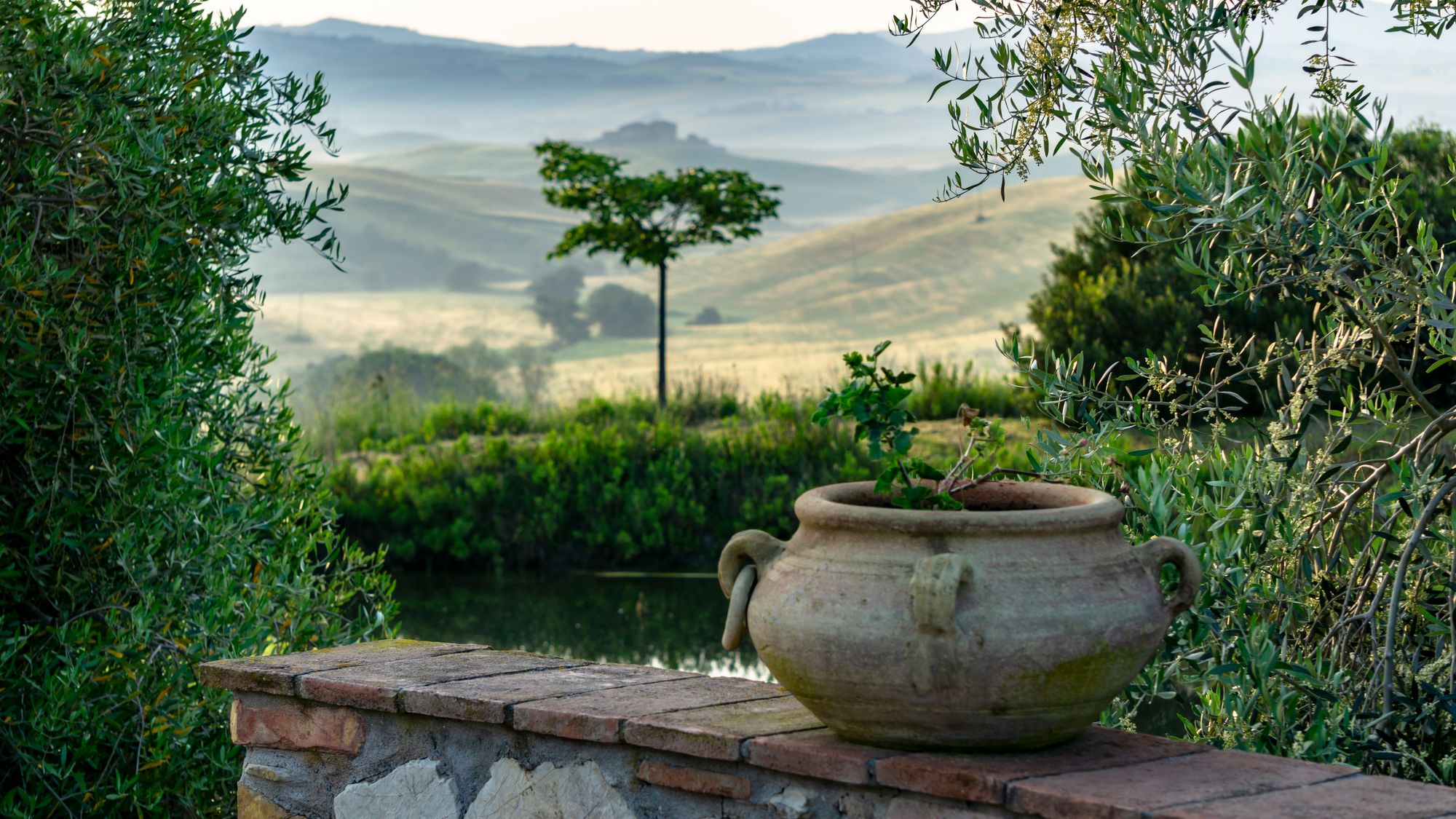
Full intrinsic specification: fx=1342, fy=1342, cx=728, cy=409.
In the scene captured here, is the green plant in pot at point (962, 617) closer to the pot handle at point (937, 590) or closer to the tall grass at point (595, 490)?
the pot handle at point (937, 590)

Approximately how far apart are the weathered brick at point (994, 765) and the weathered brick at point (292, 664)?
1.37 meters

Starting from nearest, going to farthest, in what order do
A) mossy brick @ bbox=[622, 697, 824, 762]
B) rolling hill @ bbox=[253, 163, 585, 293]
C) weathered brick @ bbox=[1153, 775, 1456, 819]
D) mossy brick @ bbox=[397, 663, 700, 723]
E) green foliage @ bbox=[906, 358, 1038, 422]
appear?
weathered brick @ bbox=[1153, 775, 1456, 819], mossy brick @ bbox=[622, 697, 824, 762], mossy brick @ bbox=[397, 663, 700, 723], green foliage @ bbox=[906, 358, 1038, 422], rolling hill @ bbox=[253, 163, 585, 293]

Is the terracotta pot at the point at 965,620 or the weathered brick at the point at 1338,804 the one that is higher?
the terracotta pot at the point at 965,620

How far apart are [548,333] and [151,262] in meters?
29.5

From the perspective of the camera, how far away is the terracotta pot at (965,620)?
6.47 ft

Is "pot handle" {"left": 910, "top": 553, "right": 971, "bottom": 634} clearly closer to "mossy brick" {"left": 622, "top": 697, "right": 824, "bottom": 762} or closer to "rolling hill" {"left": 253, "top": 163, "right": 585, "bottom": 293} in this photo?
"mossy brick" {"left": 622, "top": 697, "right": 824, "bottom": 762}

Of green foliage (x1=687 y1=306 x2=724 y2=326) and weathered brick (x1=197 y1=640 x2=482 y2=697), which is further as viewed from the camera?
green foliage (x1=687 y1=306 x2=724 y2=326)

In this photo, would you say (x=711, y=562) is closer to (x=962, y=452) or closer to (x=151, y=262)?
(x=151, y=262)

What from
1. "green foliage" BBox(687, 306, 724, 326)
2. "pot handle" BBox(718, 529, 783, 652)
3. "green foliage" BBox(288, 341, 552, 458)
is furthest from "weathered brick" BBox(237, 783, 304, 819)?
"green foliage" BBox(687, 306, 724, 326)

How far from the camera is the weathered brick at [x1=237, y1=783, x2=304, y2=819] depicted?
289 cm

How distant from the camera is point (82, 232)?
3.60m

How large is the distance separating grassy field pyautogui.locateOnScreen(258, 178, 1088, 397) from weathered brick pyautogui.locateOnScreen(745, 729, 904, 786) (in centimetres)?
Result: 2511

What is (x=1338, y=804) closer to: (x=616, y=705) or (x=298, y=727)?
(x=616, y=705)

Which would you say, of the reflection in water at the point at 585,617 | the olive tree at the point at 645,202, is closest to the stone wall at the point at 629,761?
the reflection in water at the point at 585,617
